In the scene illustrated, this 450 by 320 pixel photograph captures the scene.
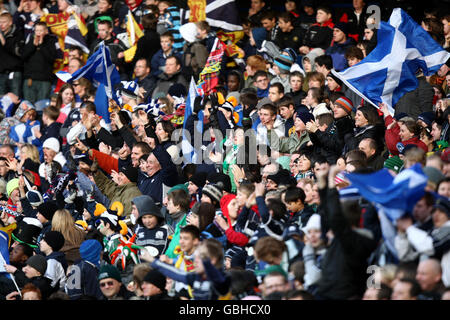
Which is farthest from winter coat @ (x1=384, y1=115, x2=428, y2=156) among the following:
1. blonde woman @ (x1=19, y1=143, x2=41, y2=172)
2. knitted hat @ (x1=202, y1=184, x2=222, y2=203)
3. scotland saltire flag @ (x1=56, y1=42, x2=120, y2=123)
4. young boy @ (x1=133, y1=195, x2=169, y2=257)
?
blonde woman @ (x1=19, y1=143, x2=41, y2=172)

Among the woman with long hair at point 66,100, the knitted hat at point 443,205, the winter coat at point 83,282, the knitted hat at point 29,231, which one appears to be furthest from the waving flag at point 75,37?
the knitted hat at point 443,205

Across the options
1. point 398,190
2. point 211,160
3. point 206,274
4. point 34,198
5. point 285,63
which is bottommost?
point 34,198

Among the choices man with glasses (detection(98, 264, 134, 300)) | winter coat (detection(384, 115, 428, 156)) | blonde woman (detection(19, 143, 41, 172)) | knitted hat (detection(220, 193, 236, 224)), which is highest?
winter coat (detection(384, 115, 428, 156))

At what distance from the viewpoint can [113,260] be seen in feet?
32.1

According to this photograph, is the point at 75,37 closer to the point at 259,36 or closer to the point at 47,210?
the point at 259,36

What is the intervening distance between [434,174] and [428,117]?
9.16ft

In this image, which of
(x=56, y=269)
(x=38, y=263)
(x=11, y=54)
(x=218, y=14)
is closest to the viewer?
(x=38, y=263)

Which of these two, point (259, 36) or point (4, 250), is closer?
point (4, 250)

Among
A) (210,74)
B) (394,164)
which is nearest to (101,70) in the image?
(210,74)

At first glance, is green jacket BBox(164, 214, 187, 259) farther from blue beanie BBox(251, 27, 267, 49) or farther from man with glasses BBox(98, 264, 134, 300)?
blue beanie BBox(251, 27, 267, 49)

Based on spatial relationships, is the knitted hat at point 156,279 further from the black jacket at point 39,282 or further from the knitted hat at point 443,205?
the knitted hat at point 443,205

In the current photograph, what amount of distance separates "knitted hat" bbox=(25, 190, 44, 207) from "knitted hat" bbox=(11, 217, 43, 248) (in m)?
0.65

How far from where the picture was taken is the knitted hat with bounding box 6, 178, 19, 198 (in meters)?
12.4

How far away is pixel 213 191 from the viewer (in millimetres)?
9805
